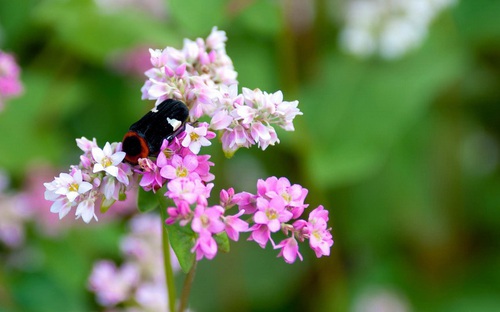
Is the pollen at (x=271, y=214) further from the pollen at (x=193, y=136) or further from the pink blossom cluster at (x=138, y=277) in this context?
the pink blossom cluster at (x=138, y=277)

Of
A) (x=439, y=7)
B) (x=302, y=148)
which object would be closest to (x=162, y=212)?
(x=302, y=148)

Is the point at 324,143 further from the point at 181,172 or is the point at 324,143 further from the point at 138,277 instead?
the point at 181,172

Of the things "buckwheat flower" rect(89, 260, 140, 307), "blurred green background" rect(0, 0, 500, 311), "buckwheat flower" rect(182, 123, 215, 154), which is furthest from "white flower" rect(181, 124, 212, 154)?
"blurred green background" rect(0, 0, 500, 311)

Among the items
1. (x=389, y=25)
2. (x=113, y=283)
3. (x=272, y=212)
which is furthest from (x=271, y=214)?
(x=389, y=25)

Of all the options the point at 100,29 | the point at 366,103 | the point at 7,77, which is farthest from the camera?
the point at 366,103

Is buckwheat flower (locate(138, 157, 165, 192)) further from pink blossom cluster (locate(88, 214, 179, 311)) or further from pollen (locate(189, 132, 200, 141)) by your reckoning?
pink blossom cluster (locate(88, 214, 179, 311))

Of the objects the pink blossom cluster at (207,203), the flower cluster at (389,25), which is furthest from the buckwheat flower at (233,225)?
the flower cluster at (389,25)
